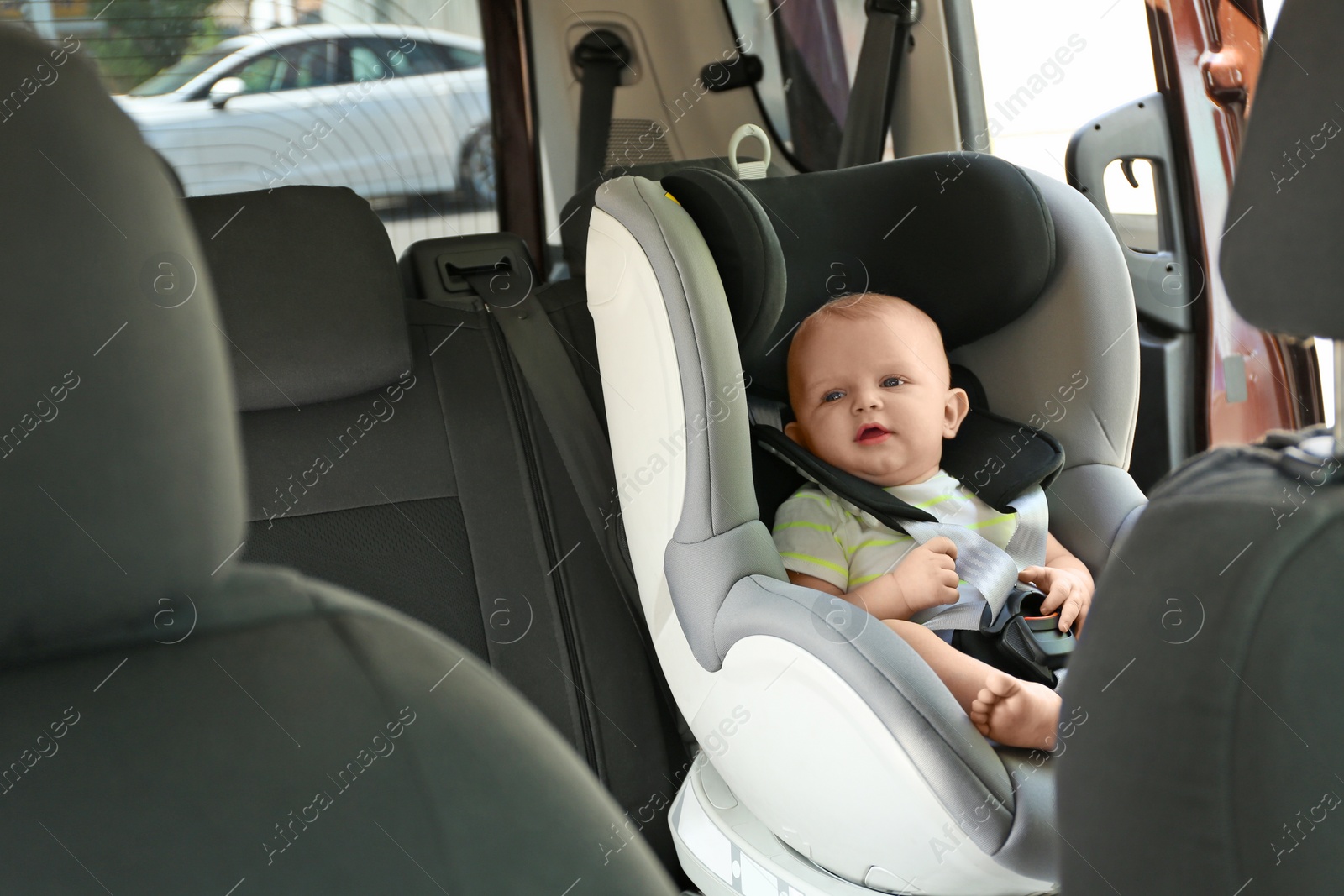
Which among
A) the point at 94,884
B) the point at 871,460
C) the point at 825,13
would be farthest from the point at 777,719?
the point at 825,13

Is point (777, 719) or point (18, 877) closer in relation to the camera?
point (18, 877)

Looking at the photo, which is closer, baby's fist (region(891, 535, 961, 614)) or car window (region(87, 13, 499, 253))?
baby's fist (region(891, 535, 961, 614))

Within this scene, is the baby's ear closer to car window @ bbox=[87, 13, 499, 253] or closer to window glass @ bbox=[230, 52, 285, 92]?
car window @ bbox=[87, 13, 499, 253]

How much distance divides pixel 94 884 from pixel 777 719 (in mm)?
745

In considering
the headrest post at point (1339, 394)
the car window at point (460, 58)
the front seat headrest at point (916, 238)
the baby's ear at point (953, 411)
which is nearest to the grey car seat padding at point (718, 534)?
the front seat headrest at point (916, 238)

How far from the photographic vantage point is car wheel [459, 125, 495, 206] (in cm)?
192

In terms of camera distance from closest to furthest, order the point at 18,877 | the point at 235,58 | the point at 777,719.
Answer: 1. the point at 18,877
2. the point at 777,719
3. the point at 235,58

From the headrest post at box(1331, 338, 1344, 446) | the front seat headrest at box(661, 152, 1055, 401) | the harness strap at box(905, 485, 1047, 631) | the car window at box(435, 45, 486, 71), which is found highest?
the car window at box(435, 45, 486, 71)

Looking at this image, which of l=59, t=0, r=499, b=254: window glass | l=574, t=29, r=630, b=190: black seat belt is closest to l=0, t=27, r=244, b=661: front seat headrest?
l=59, t=0, r=499, b=254: window glass

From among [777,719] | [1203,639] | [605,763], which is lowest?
[605,763]

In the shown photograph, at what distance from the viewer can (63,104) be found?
340 millimetres

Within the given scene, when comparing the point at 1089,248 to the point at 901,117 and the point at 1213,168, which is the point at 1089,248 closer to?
the point at 1213,168

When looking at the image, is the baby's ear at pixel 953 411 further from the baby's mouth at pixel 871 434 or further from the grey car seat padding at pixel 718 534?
the grey car seat padding at pixel 718 534

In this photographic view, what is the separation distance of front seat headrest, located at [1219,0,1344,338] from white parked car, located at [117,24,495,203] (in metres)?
→ 1.41
